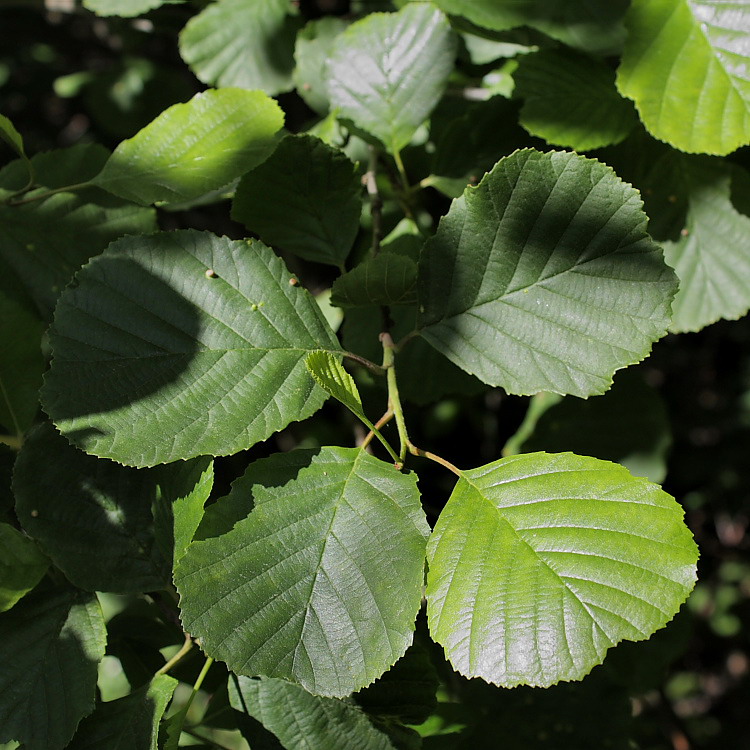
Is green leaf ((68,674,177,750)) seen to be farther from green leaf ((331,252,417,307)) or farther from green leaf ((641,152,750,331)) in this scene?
green leaf ((641,152,750,331))

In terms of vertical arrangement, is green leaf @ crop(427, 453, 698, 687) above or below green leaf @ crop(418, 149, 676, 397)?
below

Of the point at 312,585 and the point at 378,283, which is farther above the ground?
the point at 378,283

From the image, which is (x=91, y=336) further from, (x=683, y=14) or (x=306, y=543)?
(x=683, y=14)

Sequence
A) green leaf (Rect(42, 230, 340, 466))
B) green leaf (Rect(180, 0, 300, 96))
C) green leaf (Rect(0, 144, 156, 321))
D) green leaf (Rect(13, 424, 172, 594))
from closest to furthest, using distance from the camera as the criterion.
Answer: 1. green leaf (Rect(42, 230, 340, 466))
2. green leaf (Rect(13, 424, 172, 594))
3. green leaf (Rect(0, 144, 156, 321))
4. green leaf (Rect(180, 0, 300, 96))

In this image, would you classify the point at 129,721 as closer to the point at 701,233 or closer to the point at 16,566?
the point at 16,566

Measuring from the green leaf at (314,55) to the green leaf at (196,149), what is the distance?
0.48 metres

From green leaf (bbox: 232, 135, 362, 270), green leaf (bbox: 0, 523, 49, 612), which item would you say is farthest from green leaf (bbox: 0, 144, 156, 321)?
green leaf (bbox: 0, 523, 49, 612)

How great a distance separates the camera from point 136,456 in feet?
3.01

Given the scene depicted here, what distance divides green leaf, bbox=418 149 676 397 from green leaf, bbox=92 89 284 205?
0.36 meters

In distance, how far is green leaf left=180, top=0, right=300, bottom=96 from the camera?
183cm

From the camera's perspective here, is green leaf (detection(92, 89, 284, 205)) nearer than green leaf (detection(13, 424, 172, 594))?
No

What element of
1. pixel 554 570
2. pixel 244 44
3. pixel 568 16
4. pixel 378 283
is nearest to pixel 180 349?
pixel 378 283

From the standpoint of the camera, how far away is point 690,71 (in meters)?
1.23

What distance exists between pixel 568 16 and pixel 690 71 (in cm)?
28
